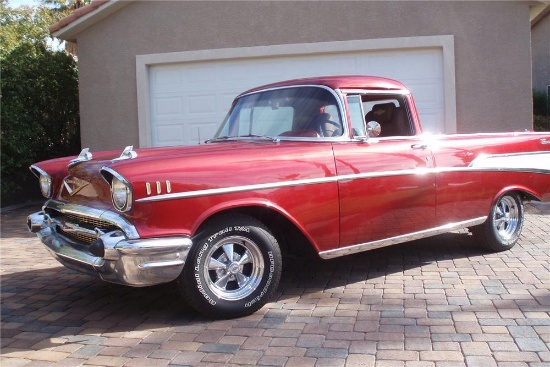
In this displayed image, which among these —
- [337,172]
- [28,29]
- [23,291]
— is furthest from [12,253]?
[28,29]

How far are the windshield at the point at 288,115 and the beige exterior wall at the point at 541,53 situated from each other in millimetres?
12302

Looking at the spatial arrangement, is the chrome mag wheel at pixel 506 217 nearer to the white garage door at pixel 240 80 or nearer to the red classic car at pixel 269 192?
the red classic car at pixel 269 192

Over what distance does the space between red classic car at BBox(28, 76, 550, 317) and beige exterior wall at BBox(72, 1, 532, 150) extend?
338cm

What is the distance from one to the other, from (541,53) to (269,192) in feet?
45.6

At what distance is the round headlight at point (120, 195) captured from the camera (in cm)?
360

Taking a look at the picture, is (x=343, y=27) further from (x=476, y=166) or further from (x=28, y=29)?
(x=28, y=29)

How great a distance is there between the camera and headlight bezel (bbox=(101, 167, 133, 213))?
11.8 ft

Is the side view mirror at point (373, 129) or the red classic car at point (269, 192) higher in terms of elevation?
the side view mirror at point (373, 129)

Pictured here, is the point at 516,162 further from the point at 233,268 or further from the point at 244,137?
the point at 233,268

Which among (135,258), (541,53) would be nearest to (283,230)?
(135,258)

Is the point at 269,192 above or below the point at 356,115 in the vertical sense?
below

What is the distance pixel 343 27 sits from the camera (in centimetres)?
910

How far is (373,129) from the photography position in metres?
4.83

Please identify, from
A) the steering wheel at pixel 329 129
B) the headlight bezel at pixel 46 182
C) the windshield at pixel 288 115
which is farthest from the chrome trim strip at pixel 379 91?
the headlight bezel at pixel 46 182
